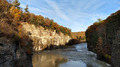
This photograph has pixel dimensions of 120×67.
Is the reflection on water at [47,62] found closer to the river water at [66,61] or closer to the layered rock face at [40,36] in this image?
the river water at [66,61]

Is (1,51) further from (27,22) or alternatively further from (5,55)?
(27,22)

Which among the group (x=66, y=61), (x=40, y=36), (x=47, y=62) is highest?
(x=40, y=36)

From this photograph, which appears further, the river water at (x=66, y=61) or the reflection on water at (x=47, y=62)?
the river water at (x=66, y=61)

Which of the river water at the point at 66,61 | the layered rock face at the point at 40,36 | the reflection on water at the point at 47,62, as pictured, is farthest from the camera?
the layered rock face at the point at 40,36

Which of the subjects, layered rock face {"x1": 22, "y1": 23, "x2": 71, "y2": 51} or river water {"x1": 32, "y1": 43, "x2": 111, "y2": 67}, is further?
layered rock face {"x1": 22, "y1": 23, "x2": 71, "y2": 51}

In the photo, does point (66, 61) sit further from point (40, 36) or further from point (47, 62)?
point (40, 36)

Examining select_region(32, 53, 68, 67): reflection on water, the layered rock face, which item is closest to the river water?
select_region(32, 53, 68, 67): reflection on water

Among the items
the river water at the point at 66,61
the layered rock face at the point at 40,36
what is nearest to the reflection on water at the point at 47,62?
the river water at the point at 66,61

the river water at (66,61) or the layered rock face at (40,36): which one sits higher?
the layered rock face at (40,36)

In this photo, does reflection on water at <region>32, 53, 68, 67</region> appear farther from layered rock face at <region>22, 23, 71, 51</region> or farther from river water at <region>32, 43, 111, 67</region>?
layered rock face at <region>22, 23, 71, 51</region>

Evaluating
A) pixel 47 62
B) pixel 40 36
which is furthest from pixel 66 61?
pixel 40 36

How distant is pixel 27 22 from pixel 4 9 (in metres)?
26.8

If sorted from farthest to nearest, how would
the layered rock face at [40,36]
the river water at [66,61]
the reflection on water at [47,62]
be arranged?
the layered rock face at [40,36] < the river water at [66,61] < the reflection on water at [47,62]

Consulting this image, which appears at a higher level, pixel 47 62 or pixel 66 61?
pixel 47 62
